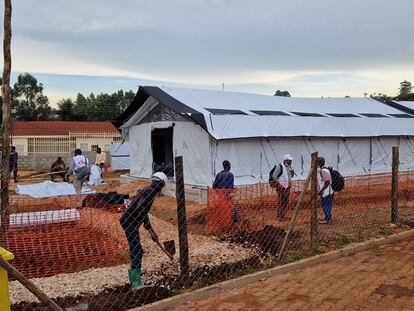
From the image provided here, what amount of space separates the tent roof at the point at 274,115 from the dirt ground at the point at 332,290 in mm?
8059

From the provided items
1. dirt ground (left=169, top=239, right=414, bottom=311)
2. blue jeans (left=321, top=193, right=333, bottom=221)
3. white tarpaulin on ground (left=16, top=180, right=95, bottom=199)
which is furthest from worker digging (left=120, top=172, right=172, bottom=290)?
white tarpaulin on ground (left=16, top=180, right=95, bottom=199)

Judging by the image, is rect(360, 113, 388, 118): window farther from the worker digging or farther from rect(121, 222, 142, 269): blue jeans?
rect(121, 222, 142, 269): blue jeans

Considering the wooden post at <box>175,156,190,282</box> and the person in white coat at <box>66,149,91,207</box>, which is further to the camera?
the person in white coat at <box>66,149,91,207</box>

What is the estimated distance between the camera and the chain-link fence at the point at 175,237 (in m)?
5.83

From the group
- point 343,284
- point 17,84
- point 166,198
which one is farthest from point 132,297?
point 17,84

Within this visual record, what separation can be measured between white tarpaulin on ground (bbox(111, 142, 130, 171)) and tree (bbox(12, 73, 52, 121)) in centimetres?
3532

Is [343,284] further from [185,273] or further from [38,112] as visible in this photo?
[38,112]

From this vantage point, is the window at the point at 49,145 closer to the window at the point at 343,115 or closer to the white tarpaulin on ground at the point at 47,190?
the white tarpaulin on ground at the point at 47,190

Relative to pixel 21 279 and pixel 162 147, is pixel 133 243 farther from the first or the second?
pixel 162 147

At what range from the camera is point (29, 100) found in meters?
63.0

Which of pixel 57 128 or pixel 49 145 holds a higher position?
pixel 57 128

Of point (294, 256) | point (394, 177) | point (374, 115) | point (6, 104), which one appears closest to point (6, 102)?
point (6, 104)

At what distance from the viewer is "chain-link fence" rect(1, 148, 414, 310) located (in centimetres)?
583

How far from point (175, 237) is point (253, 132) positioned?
21.7ft
